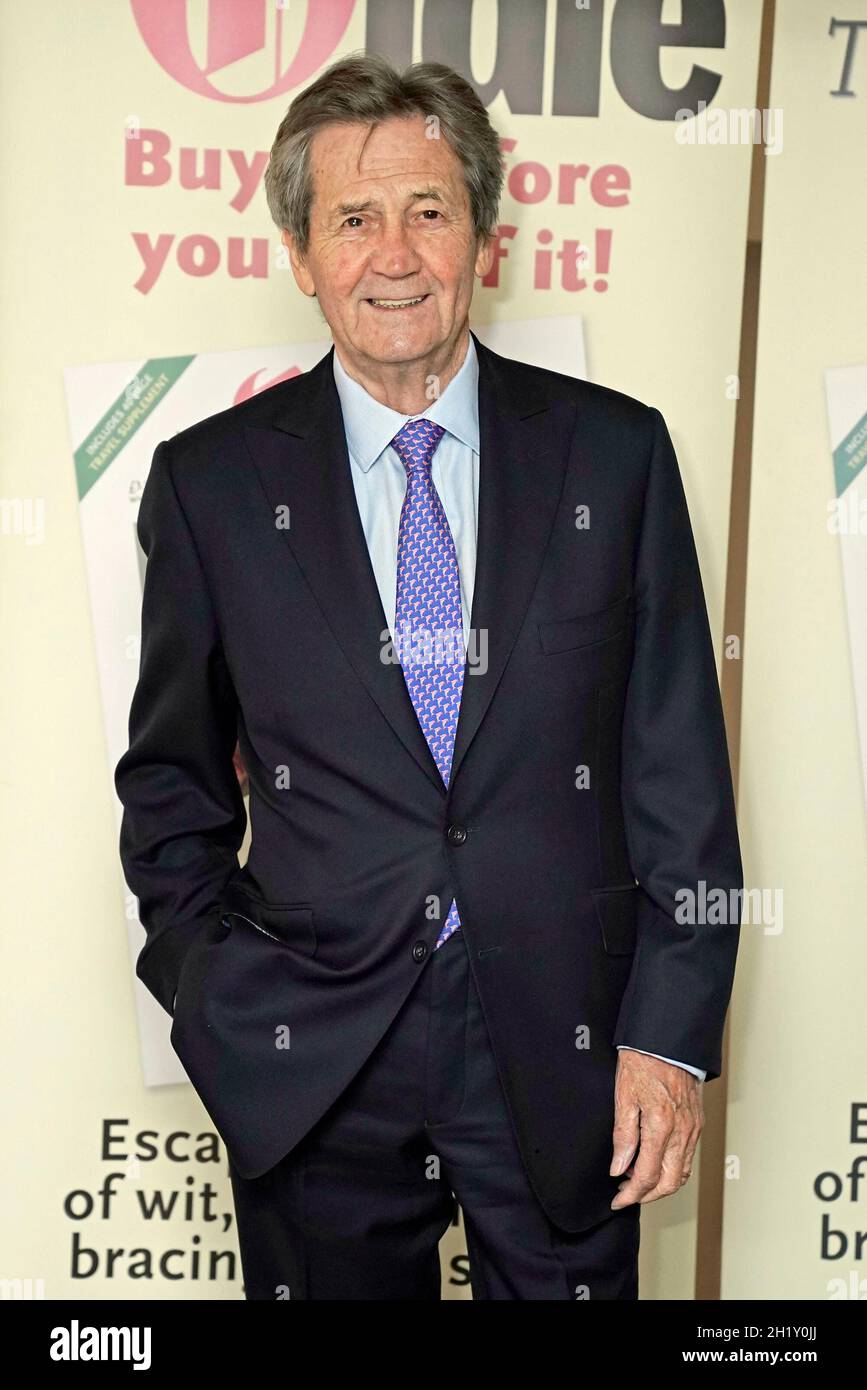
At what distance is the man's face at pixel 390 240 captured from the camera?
1.94 metres

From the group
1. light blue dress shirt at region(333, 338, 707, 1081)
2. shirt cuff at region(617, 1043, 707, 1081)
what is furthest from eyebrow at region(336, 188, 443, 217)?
shirt cuff at region(617, 1043, 707, 1081)

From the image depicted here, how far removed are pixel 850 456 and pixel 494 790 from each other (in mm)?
1111

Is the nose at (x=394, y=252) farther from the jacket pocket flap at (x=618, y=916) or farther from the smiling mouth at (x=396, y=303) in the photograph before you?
the jacket pocket flap at (x=618, y=916)

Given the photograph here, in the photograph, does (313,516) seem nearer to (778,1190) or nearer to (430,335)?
(430,335)

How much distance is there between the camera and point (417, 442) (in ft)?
6.44

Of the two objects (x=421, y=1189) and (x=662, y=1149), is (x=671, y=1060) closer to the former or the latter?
(x=662, y=1149)

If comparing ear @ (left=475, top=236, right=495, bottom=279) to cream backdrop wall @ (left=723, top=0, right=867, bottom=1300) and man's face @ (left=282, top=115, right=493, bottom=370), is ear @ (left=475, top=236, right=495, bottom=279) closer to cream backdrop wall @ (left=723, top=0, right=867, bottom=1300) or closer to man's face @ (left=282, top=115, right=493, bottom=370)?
man's face @ (left=282, top=115, right=493, bottom=370)

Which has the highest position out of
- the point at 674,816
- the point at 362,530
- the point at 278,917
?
the point at 362,530

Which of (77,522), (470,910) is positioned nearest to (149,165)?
(77,522)

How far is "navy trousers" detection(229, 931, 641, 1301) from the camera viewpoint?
1846mm

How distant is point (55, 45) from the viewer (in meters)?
2.51

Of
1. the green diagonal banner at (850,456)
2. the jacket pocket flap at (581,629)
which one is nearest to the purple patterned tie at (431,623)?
the jacket pocket flap at (581,629)

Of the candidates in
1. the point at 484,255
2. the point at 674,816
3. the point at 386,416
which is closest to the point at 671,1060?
the point at 674,816

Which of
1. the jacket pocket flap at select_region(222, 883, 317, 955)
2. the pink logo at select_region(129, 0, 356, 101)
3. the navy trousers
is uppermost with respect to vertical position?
the pink logo at select_region(129, 0, 356, 101)
